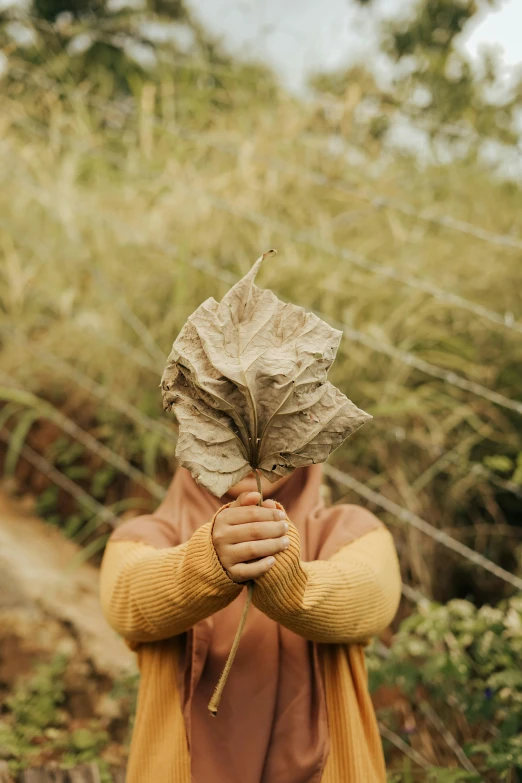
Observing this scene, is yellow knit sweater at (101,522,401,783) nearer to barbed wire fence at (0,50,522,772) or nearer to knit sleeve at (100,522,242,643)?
knit sleeve at (100,522,242,643)

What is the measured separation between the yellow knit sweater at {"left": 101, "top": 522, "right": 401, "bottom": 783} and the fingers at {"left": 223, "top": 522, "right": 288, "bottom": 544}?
71 mm

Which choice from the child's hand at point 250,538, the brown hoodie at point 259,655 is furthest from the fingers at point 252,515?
the brown hoodie at point 259,655

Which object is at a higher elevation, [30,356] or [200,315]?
[200,315]

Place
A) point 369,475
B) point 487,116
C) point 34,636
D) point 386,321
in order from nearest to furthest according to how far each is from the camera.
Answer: point 34,636
point 369,475
point 386,321
point 487,116

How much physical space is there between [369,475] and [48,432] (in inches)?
51.3

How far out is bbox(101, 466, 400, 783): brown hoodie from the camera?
3.98 ft

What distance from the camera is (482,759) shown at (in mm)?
1869

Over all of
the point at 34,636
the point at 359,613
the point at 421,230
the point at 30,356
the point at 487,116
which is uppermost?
the point at 487,116

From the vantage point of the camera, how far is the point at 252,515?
1.00 meters

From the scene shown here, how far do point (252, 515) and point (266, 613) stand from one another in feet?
0.68

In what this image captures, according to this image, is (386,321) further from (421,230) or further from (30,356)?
(30,356)

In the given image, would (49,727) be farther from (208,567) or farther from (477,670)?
(208,567)

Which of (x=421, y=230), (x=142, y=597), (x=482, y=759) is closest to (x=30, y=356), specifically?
(x=421, y=230)

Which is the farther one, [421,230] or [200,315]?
[421,230]
